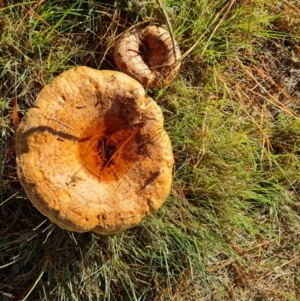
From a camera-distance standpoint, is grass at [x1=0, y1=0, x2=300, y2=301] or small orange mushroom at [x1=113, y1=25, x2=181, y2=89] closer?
small orange mushroom at [x1=113, y1=25, x2=181, y2=89]

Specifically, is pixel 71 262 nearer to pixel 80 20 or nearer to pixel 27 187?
pixel 27 187

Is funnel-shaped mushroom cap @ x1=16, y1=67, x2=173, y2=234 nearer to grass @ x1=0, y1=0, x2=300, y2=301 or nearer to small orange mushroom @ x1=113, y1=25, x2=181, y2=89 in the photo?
small orange mushroom @ x1=113, y1=25, x2=181, y2=89

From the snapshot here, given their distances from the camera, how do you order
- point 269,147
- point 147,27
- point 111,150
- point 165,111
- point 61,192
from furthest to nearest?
point 269,147 < point 165,111 < point 147,27 < point 111,150 < point 61,192

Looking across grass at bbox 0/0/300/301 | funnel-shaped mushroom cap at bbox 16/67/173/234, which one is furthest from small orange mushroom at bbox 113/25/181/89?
funnel-shaped mushroom cap at bbox 16/67/173/234

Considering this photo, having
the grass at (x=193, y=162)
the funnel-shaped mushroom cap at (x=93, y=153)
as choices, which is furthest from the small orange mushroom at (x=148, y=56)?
the funnel-shaped mushroom cap at (x=93, y=153)

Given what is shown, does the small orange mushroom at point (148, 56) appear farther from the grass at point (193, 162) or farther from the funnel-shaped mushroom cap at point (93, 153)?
the funnel-shaped mushroom cap at point (93, 153)

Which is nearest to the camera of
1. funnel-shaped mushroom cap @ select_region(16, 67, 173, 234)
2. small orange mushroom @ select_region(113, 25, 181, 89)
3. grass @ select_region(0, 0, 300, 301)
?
funnel-shaped mushroom cap @ select_region(16, 67, 173, 234)

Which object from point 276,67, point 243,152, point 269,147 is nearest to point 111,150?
point 243,152
